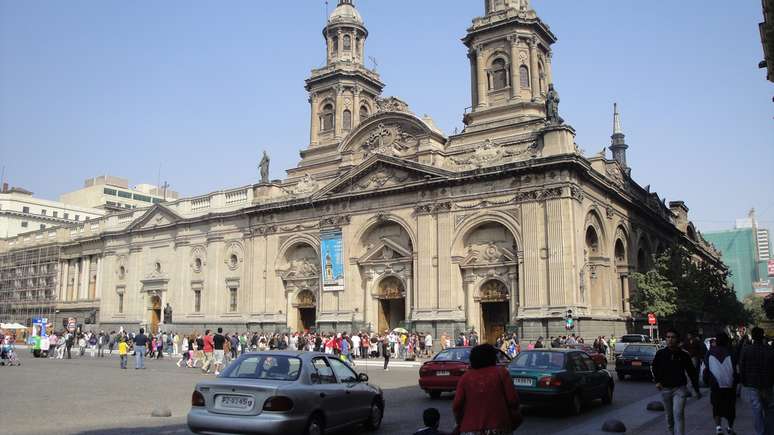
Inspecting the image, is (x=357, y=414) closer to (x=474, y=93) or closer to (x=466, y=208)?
(x=466, y=208)

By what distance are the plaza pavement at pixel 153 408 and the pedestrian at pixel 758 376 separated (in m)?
2.15

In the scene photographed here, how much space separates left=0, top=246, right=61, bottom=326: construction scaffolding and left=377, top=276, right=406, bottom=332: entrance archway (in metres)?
40.3

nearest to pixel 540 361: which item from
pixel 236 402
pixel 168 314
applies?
pixel 236 402

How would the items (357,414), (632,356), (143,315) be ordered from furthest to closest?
(143,315), (632,356), (357,414)

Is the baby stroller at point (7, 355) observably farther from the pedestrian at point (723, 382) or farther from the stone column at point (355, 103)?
the stone column at point (355, 103)

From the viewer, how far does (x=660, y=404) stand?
604 inches

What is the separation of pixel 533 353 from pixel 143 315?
5055 centimetres

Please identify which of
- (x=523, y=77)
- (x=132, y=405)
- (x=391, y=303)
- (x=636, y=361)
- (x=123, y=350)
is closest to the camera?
(x=132, y=405)

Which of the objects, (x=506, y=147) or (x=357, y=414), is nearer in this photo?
(x=357, y=414)

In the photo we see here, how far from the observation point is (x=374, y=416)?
12414 millimetres

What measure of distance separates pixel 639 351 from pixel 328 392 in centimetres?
1780

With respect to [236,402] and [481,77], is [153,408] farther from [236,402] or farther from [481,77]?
[481,77]

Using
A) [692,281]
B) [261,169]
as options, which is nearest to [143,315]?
[261,169]

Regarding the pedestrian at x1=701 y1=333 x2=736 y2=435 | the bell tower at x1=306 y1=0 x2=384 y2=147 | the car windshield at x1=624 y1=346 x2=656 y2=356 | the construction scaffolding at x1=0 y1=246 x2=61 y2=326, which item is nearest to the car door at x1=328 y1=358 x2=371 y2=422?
the pedestrian at x1=701 y1=333 x2=736 y2=435
